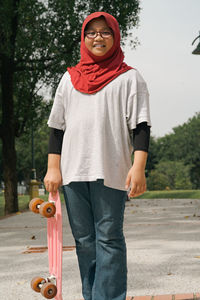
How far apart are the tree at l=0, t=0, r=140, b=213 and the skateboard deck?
10460 millimetres

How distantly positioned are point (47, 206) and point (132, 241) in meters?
4.24

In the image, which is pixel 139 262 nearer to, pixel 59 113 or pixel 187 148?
pixel 59 113

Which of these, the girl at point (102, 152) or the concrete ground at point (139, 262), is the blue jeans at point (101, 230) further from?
the concrete ground at point (139, 262)

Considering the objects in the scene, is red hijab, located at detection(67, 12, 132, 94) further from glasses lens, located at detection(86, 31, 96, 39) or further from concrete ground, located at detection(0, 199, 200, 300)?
concrete ground, located at detection(0, 199, 200, 300)

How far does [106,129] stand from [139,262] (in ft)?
9.22

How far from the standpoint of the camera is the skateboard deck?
3221 millimetres

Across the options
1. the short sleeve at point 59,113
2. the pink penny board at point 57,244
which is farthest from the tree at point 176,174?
the short sleeve at point 59,113

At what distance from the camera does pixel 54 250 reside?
3301 millimetres

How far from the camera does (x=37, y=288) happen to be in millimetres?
3322

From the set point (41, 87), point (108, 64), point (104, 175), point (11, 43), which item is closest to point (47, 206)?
point (104, 175)

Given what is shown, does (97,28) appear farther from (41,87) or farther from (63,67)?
(41,87)

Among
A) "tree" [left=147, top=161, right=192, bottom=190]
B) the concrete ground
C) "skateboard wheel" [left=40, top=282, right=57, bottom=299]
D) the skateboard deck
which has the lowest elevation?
"tree" [left=147, top=161, right=192, bottom=190]

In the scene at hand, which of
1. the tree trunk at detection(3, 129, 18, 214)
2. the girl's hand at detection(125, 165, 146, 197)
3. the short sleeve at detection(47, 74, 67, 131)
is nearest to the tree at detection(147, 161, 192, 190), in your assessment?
the tree trunk at detection(3, 129, 18, 214)

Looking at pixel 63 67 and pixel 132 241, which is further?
pixel 63 67
